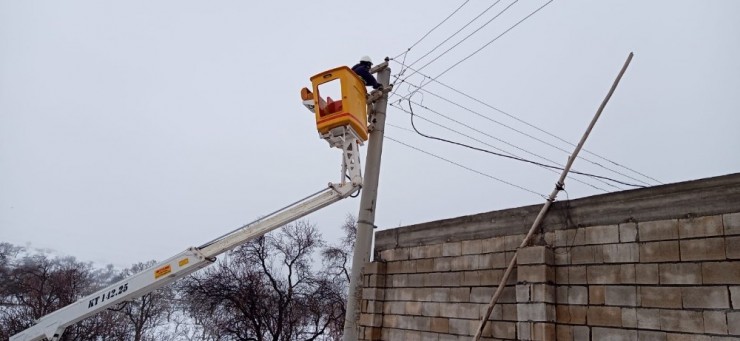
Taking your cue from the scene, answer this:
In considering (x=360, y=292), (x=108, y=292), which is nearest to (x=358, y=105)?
(x=360, y=292)

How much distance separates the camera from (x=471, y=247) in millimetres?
6805

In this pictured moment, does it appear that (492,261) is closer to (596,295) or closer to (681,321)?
(596,295)

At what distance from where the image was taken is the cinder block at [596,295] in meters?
5.24

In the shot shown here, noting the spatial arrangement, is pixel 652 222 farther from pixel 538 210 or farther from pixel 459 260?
pixel 459 260

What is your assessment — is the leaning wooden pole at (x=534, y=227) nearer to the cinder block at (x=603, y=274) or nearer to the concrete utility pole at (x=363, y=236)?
the cinder block at (x=603, y=274)

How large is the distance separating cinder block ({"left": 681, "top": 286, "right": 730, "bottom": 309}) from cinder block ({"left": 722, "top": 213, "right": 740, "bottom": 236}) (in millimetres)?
513

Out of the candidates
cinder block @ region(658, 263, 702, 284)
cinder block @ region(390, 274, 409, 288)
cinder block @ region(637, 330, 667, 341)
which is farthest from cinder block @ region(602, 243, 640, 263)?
cinder block @ region(390, 274, 409, 288)

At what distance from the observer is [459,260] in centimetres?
693

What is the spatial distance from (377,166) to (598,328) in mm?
4587

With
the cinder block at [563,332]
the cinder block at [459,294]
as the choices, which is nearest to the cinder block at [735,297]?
the cinder block at [563,332]

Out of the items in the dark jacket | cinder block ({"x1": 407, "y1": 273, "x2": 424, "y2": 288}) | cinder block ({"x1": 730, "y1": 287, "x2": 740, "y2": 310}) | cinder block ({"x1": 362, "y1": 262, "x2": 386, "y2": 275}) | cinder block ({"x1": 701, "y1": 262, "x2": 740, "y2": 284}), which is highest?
the dark jacket

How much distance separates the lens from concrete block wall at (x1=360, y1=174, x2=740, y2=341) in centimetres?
456

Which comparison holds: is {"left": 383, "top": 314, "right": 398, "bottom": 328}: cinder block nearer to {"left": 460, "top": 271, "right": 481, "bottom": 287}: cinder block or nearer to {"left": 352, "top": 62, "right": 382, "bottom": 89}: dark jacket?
{"left": 460, "top": 271, "right": 481, "bottom": 287}: cinder block

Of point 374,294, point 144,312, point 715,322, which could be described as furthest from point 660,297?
point 144,312
